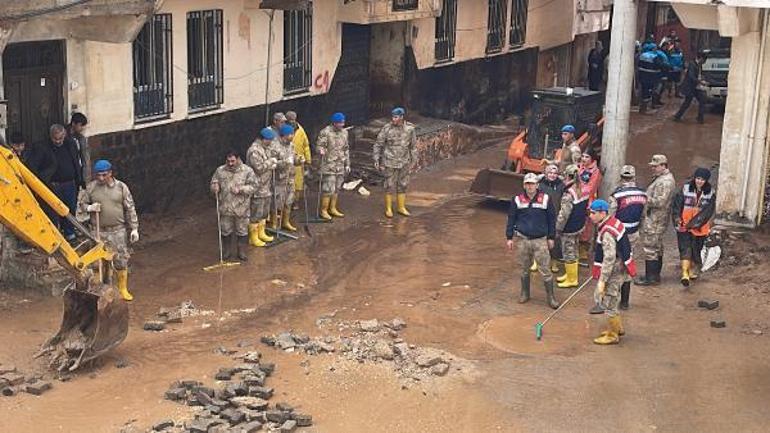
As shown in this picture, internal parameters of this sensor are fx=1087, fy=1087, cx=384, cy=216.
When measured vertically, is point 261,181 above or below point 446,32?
below

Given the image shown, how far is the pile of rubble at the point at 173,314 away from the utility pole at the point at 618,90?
6439mm

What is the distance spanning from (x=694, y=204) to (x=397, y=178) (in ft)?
16.4

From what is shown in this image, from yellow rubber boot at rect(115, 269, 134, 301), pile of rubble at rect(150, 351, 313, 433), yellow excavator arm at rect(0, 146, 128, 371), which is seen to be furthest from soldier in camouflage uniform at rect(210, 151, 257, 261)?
pile of rubble at rect(150, 351, 313, 433)

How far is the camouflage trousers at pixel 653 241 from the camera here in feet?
45.0

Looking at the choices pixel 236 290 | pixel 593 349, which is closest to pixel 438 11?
pixel 236 290

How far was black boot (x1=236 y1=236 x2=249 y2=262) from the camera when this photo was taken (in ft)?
48.0

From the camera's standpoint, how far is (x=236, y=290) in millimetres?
13328

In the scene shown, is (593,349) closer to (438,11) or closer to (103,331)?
(103,331)

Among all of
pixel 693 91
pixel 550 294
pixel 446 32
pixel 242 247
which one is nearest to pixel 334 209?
pixel 242 247

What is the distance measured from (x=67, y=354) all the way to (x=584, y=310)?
5.96m

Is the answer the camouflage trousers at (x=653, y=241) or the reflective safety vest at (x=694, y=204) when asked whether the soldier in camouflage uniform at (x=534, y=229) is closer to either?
the camouflage trousers at (x=653, y=241)

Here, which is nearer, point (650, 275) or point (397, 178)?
point (650, 275)

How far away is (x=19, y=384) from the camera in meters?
9.98

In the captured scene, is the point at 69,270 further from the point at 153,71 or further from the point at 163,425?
the point at 153,71
